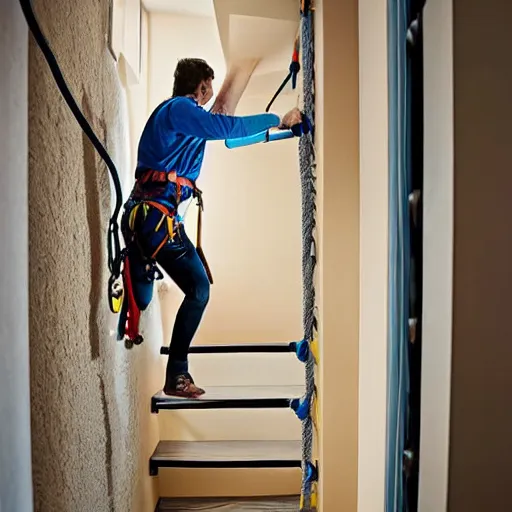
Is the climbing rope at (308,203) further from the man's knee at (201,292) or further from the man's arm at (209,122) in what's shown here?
the man's knee at (201,292)

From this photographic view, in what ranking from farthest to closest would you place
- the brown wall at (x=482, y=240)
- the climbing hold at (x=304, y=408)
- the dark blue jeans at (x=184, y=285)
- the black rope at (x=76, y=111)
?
the dark blue jeans at (x=184, y=285) → the climbing hold at (x=304, y=408) → the black rope at (x=76, y=111) → the brown wall at (x=482, y=240)

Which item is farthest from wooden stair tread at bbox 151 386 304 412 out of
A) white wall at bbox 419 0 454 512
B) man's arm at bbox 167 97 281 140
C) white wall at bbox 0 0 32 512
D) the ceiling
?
white wall at bbox 419 0 454 512

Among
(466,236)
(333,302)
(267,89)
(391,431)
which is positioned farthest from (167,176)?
(466,236)

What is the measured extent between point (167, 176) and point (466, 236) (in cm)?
125

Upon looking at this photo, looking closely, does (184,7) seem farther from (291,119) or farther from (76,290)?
(76,290)

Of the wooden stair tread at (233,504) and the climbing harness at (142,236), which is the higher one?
the climbing harness at (142,236)

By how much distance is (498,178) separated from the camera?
0.52 meters

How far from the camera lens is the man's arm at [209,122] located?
165 centimetres

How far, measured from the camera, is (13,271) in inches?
29.7

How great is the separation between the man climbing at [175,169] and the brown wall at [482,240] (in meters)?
1.05

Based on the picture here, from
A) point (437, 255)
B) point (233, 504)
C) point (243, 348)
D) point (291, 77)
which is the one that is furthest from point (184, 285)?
point (437, 255)

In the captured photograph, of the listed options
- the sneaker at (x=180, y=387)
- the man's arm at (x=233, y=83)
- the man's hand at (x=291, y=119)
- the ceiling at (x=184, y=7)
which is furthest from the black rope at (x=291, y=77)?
the sneaker at (x=180, y=387)

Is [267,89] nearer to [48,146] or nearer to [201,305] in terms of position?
[201,305]

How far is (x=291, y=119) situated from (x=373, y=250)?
792 mm
